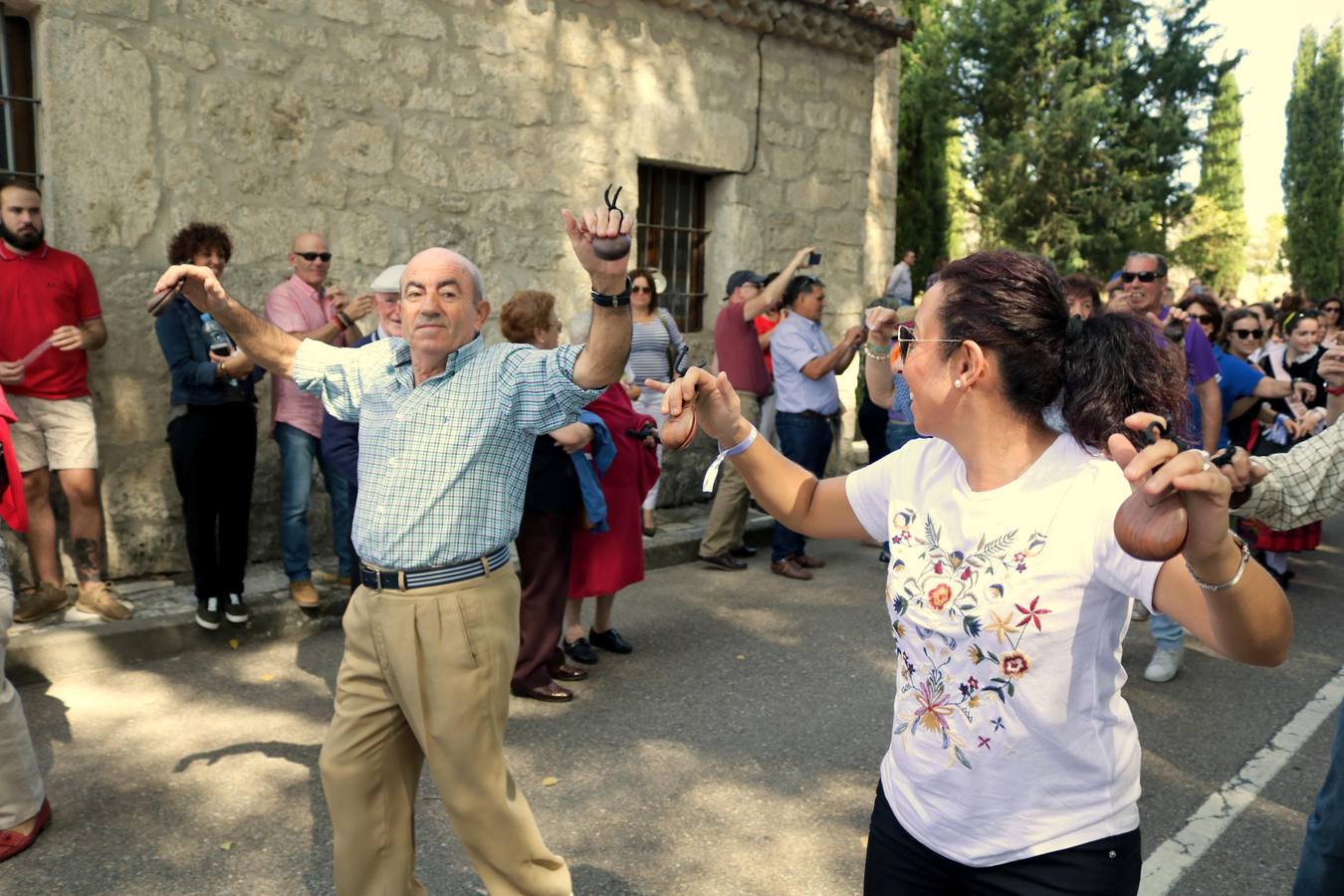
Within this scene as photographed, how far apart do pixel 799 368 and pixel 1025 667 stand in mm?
5881

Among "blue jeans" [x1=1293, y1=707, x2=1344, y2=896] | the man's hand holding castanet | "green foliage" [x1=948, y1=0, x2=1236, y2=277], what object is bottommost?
"blue jeans" [x1=1293, y1=707, x2=1344, y2=896]

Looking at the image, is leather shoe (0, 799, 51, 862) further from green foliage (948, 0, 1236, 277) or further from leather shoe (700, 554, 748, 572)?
green foliage (948, 0, 1236, 277)

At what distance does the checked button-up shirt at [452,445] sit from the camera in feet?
9.75

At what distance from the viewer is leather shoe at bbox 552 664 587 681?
17.7ft

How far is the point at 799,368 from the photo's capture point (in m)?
7.68

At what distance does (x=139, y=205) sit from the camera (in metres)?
6.36

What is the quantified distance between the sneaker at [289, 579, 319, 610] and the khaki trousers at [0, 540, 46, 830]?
241cm

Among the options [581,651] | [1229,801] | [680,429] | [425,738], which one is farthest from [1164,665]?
[680,429]

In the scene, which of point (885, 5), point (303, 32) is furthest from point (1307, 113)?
point (303, 32)

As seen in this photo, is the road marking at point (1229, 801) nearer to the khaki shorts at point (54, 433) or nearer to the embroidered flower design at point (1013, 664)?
the embroidered flower design at point (1013, 664)

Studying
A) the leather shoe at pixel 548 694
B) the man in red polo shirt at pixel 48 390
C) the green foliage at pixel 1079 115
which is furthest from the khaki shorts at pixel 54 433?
the green foliage at pixel 1079 115

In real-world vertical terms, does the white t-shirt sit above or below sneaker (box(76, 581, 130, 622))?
above

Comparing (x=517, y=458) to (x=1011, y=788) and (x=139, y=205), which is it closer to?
(x=1011, y=788)

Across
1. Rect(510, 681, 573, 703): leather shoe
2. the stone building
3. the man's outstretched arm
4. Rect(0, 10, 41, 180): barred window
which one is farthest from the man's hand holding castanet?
Rect(0, 10, 41, 180): barred window
